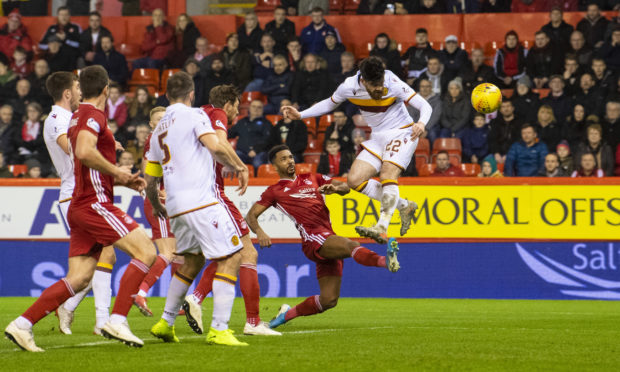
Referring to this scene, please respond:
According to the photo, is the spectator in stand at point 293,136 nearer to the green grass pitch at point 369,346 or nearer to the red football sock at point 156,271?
the green grass pitch at point 369,346

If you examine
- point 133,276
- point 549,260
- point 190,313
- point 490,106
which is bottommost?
point 549,260

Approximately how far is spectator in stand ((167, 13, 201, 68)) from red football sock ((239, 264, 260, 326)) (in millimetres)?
12770

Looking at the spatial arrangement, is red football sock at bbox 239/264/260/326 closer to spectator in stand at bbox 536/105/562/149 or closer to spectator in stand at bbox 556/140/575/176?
spectator in stand at bbox 556/140/575/176

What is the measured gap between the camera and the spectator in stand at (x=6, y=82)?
2022 cm

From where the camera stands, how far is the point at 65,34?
21.5 meters

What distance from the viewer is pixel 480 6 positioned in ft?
71.2

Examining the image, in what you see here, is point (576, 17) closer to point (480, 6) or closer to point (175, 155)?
point (480, 6)

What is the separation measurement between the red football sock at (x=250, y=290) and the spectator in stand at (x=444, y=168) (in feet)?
25.4

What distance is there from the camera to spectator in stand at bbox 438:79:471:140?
17.9 metres

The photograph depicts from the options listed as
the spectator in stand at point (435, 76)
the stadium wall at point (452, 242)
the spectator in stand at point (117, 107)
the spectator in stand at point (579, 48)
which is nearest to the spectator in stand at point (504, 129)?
the spectator in stand at point (435, 76)

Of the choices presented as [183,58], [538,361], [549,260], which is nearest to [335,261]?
[538,361]

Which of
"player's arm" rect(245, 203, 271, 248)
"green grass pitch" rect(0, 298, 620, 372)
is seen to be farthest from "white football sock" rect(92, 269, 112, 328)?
"player's arm" rect(245, 203, 271, 248)

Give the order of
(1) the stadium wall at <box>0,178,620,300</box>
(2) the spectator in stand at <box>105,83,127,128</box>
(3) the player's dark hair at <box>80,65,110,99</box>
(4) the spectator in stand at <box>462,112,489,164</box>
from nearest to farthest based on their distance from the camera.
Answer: (3) the player's dark hair at <box>80,65,110,99</box>, (1) the stadium wall at <box>0,178,620,300</box>, (4) the spectator in stand at <box>462,112,489,164</box>, (2) the spectator in stand at <box>105,83,127,128</box>

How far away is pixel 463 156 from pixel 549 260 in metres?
2.91
